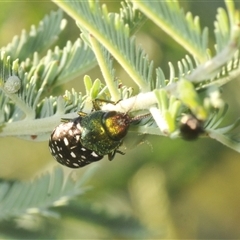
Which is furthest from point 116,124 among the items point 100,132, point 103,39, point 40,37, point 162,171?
point 162,171

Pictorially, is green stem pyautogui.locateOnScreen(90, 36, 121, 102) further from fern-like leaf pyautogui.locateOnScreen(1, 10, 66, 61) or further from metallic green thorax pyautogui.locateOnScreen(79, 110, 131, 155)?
fern-like leaf pyautogui.locateOnScreen(1, 10, 66, 61)

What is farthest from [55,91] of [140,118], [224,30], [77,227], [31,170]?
[31,170]

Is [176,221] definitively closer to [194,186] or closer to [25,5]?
[194,186]

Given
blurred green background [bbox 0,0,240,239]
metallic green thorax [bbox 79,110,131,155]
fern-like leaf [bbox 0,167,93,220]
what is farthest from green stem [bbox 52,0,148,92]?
blurred green background [bbox 0,0,240,239]

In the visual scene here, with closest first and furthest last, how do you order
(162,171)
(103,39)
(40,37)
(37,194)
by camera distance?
(103,39) → (37,194) → (40,37) → (162,171)

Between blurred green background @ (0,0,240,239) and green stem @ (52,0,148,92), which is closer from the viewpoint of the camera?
A: green stem @ (52,0,148,92)

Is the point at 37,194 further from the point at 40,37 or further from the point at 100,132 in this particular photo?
the point at 40,37

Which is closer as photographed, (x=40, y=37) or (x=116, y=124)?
(x=116, y=124)
